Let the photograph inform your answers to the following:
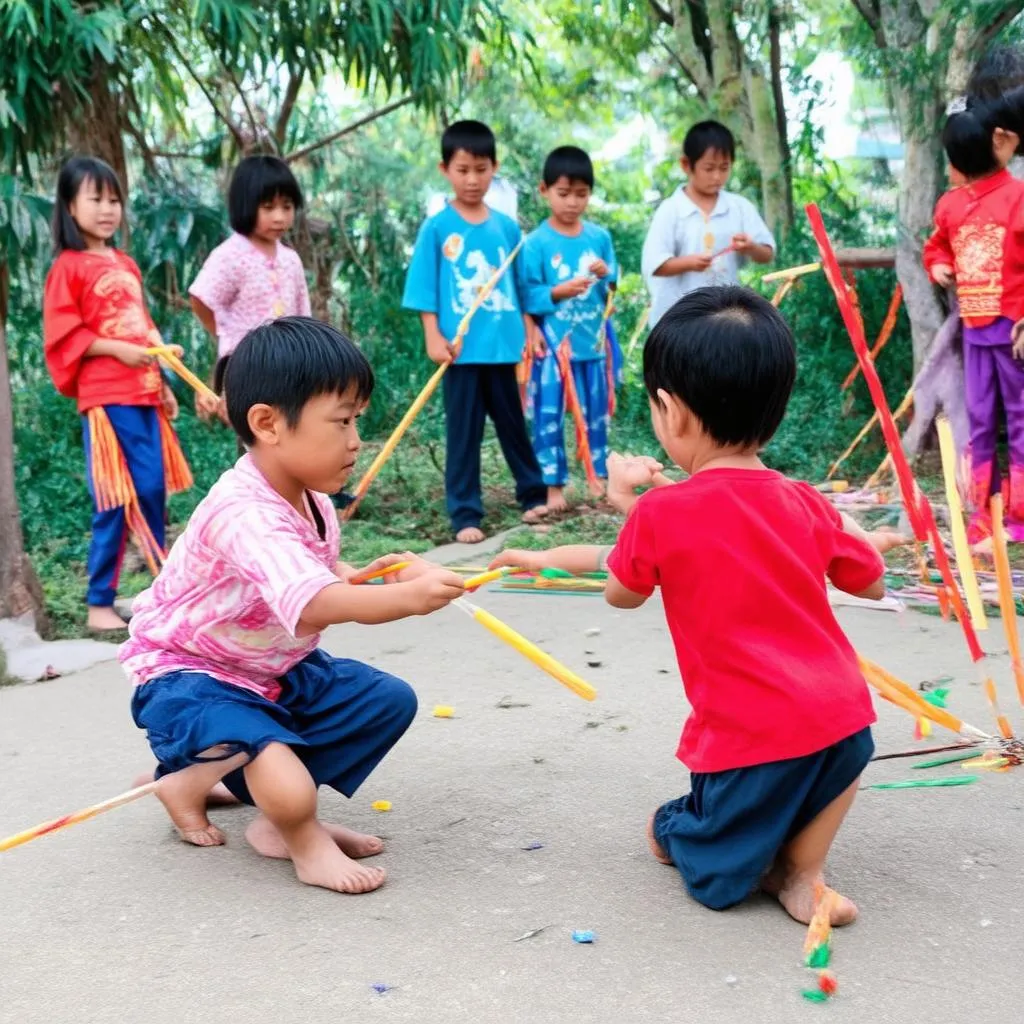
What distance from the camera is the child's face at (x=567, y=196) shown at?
5605 millimetres

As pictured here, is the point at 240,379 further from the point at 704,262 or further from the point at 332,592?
the point at 704,262

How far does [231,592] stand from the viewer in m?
2.40

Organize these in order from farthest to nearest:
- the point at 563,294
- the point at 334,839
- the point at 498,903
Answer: the point at 563,294 → the point at 334,839 → the point at 498,903

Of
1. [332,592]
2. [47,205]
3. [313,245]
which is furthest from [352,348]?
[313,245]

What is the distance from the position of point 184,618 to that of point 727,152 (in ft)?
13.0

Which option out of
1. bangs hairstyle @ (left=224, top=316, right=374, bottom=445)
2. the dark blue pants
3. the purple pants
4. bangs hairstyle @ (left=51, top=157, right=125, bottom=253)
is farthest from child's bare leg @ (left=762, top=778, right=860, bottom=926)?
the dark blue pants

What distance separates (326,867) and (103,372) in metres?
2.47

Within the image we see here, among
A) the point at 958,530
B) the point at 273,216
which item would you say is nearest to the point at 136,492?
the point at 273,216

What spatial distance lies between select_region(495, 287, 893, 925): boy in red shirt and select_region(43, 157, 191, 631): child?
251 centimetres

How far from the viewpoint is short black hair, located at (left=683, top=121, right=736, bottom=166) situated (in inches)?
222

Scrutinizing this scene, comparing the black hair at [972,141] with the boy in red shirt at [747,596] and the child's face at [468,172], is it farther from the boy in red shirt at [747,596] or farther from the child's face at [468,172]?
the boy in red shirt at [747,596]

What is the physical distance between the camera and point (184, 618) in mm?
2439

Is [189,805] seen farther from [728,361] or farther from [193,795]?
[728,361]

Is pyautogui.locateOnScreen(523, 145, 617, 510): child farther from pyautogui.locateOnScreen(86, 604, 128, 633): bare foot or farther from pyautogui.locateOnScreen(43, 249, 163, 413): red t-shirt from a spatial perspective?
pyautogui.locateOnScreen(86, 604, 128, 633): bare foot
